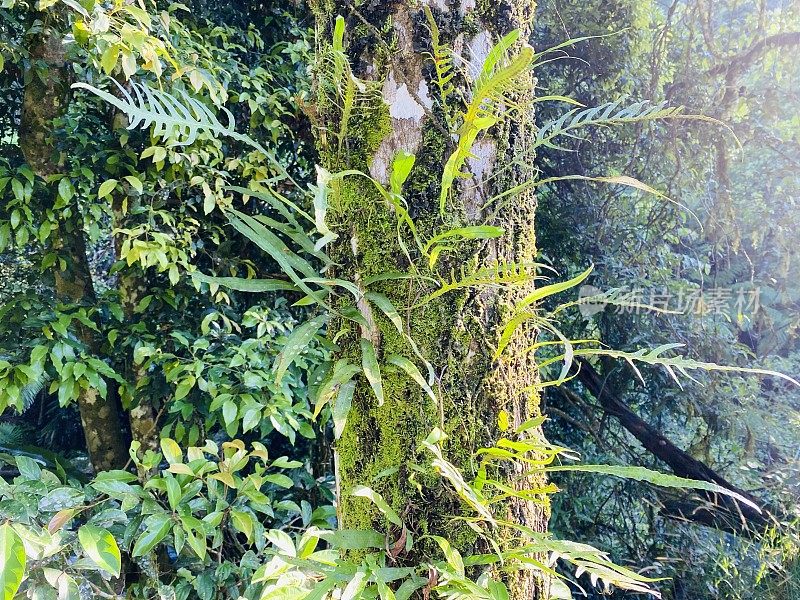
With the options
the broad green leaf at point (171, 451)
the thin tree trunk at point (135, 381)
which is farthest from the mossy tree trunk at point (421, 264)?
the thin tree trunk at point (135, 381)

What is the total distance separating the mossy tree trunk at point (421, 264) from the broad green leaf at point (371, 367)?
19 mm

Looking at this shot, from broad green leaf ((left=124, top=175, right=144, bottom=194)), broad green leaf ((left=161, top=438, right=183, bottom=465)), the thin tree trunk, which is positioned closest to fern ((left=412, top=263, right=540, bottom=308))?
broad green leaf ((left=161, top=438, right=183, bottom=465))

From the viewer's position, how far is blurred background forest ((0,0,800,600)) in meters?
1.14

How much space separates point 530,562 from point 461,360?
0.16 meters

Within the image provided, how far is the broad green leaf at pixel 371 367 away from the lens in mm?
385

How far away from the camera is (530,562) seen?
0.39 metres

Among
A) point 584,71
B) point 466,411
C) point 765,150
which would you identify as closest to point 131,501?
point 466,411

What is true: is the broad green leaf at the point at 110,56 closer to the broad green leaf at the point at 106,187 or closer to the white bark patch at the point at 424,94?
the broad green leaf at the point at 106,187

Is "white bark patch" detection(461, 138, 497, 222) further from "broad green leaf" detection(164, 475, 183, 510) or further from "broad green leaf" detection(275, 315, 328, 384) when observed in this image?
"broad green leaf" detection(164, 475, 183, 510)

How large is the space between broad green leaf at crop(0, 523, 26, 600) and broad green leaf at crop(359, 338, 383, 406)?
44 centimetres

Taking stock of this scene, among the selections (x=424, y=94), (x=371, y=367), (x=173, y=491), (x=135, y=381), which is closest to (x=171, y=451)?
(x=173, y=491)

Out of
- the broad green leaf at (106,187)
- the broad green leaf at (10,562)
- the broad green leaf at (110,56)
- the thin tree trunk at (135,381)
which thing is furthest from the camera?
the thin tree trunk at (135,381)

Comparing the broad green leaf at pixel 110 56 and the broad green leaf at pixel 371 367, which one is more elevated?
the broad green leaf at pixel 110 56

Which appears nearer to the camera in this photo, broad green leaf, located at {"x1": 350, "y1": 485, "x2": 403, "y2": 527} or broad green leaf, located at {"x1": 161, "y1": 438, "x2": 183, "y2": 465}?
broad green leaf, located at {"x1": 350, "y1": 485, "x2": 403, "y2": 527}
